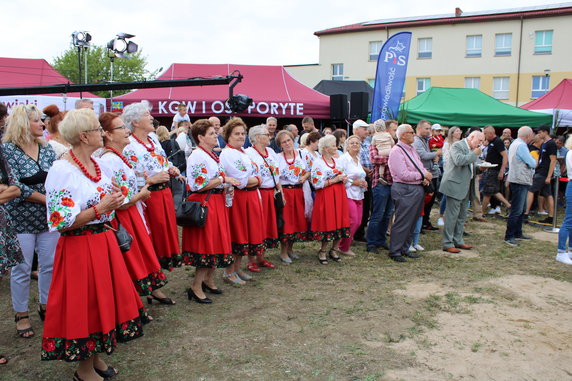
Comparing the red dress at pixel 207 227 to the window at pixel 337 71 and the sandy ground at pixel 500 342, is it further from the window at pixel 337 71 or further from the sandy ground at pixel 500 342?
the window at pixel 337 71

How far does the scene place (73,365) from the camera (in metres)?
3.24

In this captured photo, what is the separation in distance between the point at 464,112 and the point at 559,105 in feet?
12.8

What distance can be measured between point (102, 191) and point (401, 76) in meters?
10.0

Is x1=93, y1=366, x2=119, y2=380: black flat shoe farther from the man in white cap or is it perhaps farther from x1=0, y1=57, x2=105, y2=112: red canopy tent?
x1=0, y1=57, x2=105, y2=112: red canopy tent

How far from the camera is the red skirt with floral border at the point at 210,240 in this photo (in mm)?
4316

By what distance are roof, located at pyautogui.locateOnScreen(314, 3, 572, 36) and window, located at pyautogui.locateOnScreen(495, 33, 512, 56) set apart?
1132 mm

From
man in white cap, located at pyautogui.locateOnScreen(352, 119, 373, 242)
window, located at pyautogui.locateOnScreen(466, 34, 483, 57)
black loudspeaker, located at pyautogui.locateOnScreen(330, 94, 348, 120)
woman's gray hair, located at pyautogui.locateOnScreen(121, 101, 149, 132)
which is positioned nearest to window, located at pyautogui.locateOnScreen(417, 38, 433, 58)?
window, located at pyautogui.locateOnScreen(466, 34, 483, 57)

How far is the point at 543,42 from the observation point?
30703mm

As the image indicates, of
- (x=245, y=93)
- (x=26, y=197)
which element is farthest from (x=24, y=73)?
(x=26, y=197)

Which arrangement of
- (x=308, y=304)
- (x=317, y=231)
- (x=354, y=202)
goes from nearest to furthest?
(x=308, y=304) < (x=317, y=231) < (x=354, y=202)

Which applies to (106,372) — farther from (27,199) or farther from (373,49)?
(373,49)

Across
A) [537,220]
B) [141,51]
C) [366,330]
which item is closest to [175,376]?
[366,330]

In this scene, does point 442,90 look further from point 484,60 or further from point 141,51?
point 141,51

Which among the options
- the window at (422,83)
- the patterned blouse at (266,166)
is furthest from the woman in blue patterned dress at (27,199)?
the window at (422,83)
